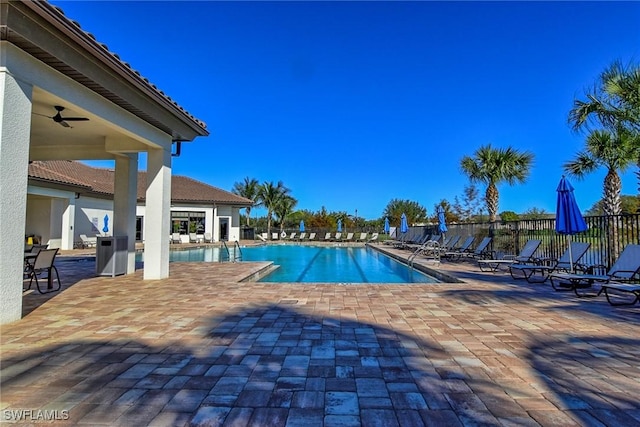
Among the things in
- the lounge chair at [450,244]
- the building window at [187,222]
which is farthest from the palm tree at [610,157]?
the building window at [187,222]

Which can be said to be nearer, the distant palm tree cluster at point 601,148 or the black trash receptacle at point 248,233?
the distant palm tree cluster at point 601,148

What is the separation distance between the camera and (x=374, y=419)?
7.21 feet

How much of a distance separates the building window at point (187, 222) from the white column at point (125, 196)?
19.0 meters

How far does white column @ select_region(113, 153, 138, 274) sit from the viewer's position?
856 centimetres

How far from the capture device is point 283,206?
38.8 metres

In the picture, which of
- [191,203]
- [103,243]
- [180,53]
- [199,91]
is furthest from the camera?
[191,203]

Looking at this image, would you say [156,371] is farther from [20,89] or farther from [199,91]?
[199,91]

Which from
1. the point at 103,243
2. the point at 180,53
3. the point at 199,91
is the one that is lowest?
the point at 103,243

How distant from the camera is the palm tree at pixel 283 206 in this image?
1511 inches

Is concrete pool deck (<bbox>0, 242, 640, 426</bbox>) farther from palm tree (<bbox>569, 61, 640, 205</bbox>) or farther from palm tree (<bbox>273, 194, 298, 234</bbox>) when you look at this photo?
palm tree (<bbox>273, 194, 298, 234</bbox>)

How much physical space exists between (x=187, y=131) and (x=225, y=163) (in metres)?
29.9

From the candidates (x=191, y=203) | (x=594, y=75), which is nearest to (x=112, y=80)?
(x=594, y=75)

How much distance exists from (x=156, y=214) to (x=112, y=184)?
20917 mm

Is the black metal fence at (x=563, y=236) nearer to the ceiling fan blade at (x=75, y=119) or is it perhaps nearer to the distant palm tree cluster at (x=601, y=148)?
the distant palm tree cluster at (x=601, y=148)
